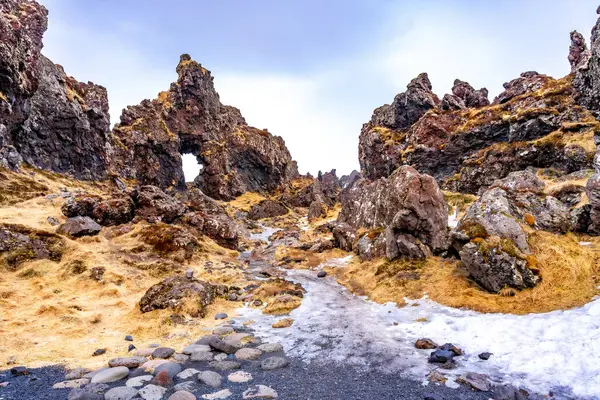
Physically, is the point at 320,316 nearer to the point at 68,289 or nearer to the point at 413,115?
the point at 68,289

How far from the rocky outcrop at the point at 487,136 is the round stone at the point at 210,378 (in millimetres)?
37478

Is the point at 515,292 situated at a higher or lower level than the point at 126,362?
higher

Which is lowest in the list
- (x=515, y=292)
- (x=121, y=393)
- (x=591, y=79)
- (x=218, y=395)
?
(x=218, y=395)

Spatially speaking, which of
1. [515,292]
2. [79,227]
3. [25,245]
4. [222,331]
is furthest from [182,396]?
[79,227]

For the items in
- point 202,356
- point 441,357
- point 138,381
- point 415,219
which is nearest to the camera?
point 138,381

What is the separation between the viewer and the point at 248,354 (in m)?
10.1

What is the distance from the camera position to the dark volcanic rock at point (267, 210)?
74.8m

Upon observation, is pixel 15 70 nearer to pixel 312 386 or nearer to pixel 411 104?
pixel 312 386

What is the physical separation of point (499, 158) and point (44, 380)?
149 feet

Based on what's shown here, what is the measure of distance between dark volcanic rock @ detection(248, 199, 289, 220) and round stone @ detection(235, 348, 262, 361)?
210 feet

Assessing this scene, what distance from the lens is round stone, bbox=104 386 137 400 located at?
7.12m

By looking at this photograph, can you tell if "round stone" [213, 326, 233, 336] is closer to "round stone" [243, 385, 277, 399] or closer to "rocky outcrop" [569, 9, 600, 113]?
"round stone" [243, 385, 277, 399]

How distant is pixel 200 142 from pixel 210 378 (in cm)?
9181

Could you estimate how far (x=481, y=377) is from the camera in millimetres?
7723
